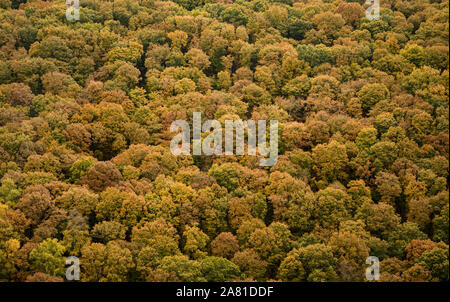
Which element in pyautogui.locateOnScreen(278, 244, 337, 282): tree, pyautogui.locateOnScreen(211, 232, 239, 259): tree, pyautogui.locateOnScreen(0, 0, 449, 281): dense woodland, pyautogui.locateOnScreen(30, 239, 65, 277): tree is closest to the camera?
pyautogui.locateOnScreen(30, 239, 65, 277): tree

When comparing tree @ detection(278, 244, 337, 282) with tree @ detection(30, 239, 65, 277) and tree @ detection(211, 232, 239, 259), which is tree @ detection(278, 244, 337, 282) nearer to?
tree @ detection(211, 232, 239, 259)

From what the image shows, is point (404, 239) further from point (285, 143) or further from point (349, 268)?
point (285, 143)

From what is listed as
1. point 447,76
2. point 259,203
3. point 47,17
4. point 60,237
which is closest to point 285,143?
point 259,203

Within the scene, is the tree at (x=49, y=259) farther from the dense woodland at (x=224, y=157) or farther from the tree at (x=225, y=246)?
the tree at (x=225, y=246)

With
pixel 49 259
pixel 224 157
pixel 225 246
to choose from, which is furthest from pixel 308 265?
pixel 49 259

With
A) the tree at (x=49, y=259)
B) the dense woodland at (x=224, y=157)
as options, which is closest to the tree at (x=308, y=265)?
the dense woodland at (x=224, y=157)

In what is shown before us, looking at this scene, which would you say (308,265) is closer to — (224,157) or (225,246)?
(225,246)

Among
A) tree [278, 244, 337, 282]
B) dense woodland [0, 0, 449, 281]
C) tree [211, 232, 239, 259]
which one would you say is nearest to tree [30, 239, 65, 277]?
dense woodland [0, 0, 449, 281]
